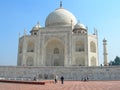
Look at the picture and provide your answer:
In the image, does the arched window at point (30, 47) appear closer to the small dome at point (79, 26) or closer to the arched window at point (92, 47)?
the small dome at point (79, 26)

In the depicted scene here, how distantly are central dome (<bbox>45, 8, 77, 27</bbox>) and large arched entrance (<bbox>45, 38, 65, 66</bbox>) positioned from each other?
357 centimetres

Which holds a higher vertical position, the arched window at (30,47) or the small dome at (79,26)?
the small dome at (79,26)

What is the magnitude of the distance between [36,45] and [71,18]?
334 inches

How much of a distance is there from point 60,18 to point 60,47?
517cm

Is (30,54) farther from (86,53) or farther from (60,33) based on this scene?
(86,53)

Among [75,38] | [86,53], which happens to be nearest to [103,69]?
[86,53]

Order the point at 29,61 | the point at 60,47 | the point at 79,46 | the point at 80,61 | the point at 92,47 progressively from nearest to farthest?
the point at 80,61 < the point at 79,46 < the point at 29,61 < the point at 92,47 < the point at 60,47

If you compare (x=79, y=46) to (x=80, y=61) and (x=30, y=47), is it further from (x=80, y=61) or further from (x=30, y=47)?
(x=30, y=47)

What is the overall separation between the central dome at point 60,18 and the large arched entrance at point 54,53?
3.57 meters

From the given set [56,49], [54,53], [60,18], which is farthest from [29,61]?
[60,18]

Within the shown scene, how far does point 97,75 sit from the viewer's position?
24.7m

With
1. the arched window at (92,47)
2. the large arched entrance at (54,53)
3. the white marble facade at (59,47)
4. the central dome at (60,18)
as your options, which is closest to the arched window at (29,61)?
the white marble facade at (59,47)

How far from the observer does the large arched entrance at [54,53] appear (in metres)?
32.4

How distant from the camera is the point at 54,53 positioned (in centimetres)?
3331
